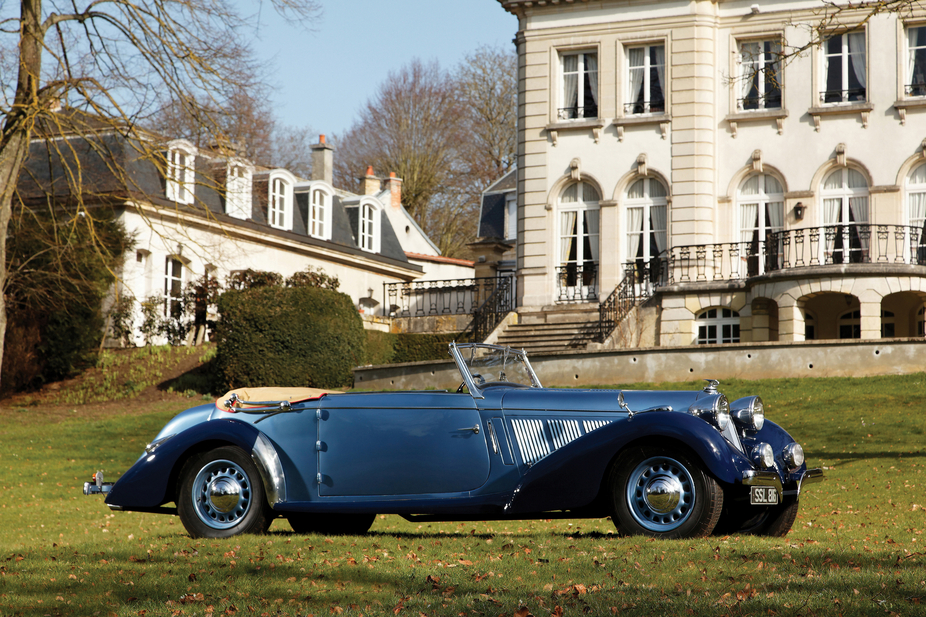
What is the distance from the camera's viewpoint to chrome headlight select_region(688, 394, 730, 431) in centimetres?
708

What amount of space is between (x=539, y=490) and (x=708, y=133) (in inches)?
835

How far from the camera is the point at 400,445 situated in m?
7.38

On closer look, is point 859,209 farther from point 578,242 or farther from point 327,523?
point 327,523

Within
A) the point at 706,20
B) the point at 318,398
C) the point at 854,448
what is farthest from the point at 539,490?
the point at 706,20

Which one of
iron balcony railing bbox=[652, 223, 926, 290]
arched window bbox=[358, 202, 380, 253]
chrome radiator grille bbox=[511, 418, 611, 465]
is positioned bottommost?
chrome radiator grille bbox=[511, 418, 611, 465]

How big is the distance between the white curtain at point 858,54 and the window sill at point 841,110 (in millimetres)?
665

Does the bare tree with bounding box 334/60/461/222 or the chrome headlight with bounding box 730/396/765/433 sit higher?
the bare tree with bounding box 334/60/461/222

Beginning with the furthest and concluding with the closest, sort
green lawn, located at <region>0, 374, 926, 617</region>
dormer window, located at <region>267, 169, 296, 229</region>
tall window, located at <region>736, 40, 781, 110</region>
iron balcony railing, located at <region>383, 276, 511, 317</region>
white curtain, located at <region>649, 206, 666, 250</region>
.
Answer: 1. dormer window, located at <region>267, 169, 296, 229</region>
2. iron balcony railing, located at <region>383, 276, 511, 317</region>
3. white curtain, located at <region>649, 206, 666, 250</region>
4. tall window, located at <region>736, 40, 781, 110</region>
5. green lawn, located at <region>0, 374, 926, 617</region>

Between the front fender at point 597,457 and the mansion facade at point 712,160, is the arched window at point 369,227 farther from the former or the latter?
the front fender at point 597,457

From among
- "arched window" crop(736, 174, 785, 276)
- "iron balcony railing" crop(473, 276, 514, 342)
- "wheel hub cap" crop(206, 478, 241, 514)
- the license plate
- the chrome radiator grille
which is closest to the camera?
the license plate

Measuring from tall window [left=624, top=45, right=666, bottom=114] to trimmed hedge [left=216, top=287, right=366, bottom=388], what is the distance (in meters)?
9.50

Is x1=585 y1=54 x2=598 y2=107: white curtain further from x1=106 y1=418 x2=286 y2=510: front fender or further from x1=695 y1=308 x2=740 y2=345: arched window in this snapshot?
x1=106 y1=418 x2=286 y2=510: front fender

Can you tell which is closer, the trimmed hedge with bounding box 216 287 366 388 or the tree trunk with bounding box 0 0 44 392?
the tree trunk with bounding box 0 0 44 392

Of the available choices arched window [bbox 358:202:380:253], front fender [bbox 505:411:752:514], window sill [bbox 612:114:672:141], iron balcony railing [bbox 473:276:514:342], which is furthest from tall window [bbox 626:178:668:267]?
front fender [bbox 505:411:752:514]
